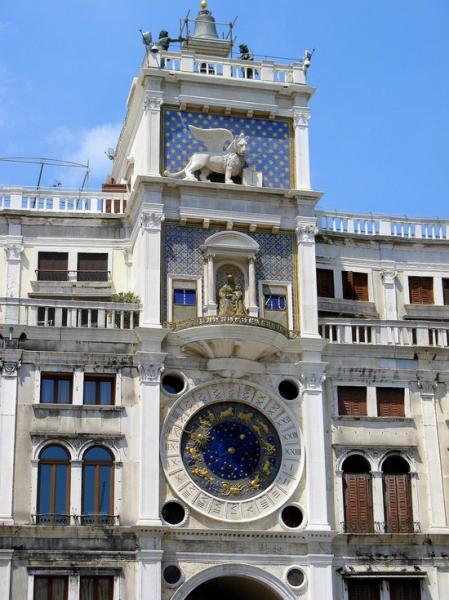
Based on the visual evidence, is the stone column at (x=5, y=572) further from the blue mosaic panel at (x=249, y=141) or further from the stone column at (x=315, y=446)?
the blue mosaic panel at (x=249, y=141)

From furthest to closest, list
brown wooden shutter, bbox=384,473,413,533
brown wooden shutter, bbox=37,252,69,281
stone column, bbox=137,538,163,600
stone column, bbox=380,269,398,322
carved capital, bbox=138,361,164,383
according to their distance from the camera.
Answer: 1. stone column, bbox=380,269,398,322
2. brown wooden shutter, bbox=37,252,69,281
3. brown wooden shutter, bbox=384,473,413,533
4. carved capital, bbox=138,361,164,383
5. stone column, bbox=137,538,163,600

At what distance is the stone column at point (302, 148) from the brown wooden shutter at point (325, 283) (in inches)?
121

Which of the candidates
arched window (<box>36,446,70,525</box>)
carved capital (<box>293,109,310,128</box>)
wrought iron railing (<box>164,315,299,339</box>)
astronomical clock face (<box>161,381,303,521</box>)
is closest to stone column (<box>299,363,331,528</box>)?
astronomical clock face (<box>161,381,303,521</box>)

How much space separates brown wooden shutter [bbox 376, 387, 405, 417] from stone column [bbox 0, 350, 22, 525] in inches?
425

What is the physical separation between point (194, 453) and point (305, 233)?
7.63m

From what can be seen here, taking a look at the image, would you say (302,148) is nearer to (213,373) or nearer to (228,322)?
(228,322)

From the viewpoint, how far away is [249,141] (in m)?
39.2

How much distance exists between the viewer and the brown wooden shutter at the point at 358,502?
119 feet

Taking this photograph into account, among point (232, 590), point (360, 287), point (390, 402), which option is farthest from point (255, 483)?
point (360, 287)

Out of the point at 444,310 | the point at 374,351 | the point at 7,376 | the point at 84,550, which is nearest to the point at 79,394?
the point at 7,376

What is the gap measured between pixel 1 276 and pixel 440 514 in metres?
14.9

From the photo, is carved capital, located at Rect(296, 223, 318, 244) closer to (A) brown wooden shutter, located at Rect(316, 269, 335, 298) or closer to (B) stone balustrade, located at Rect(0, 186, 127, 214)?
(A) brown wooden shutter, located at Rect(316, 269, 335, 298)

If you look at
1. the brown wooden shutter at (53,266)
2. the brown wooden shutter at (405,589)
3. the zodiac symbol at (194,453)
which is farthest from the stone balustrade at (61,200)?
the brown wooden shutter at (405,589)

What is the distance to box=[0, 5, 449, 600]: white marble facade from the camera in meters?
34.7
